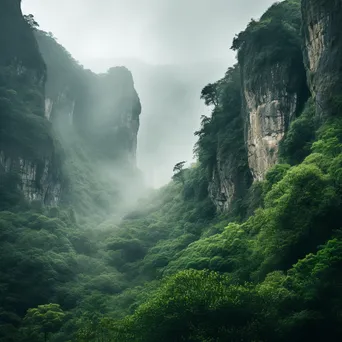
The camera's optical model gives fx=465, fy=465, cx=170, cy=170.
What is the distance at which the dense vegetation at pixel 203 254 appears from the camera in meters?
20.6

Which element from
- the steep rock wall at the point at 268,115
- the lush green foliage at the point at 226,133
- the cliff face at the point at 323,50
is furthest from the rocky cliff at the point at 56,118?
the cliff face at the point at 323,50

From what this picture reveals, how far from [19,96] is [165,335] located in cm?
5594

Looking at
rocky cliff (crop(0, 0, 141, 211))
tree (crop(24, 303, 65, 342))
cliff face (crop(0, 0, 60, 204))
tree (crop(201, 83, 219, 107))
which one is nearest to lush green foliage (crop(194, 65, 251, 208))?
tree (crop(201, 83, 219, 107))

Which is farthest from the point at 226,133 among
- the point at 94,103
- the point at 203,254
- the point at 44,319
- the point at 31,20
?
the point at 94,103

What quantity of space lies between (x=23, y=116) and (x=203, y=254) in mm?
39664

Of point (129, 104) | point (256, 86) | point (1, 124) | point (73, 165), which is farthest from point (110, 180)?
point (256, 86)

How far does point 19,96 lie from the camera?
227 ft

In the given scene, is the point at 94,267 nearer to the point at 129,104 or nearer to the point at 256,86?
the point at 256,86

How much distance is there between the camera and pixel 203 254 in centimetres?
3459

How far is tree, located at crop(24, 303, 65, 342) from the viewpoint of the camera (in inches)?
1304

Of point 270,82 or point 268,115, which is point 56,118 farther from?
point 268,115

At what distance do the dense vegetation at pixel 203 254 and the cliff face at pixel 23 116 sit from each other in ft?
1.11

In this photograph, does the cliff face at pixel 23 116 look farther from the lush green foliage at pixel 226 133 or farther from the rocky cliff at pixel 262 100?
the rocky cliff at pixel 262 100

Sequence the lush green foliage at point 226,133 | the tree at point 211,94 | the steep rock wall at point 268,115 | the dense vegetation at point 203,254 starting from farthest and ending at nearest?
the tree at point 211,94 → the lush green foliage at point 226,133 → the steep rock wall at point 268,115 → the dense vegetation at point 203,254
